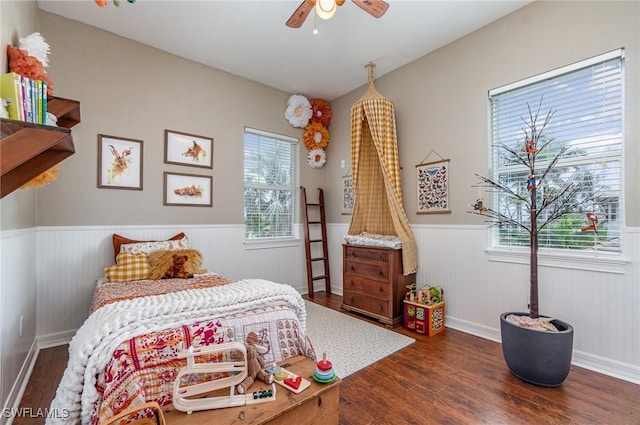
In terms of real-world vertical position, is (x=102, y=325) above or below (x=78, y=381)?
above

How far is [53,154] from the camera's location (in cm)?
132

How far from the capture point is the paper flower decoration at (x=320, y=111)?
4.48 meters

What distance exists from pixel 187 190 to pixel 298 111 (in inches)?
75.9

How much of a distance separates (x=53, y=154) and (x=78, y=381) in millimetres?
981

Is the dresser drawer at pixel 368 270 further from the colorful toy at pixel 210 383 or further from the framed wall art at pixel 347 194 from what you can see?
the colorful toy at pixel 210 383

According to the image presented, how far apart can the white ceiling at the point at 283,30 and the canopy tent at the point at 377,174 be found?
0.49 meters

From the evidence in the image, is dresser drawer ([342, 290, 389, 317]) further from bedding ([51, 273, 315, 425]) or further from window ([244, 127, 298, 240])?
bedding ([51, 273, 315, 425])

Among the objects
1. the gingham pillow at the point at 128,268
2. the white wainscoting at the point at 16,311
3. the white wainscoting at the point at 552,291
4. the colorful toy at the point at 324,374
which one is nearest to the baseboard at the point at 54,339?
the white wainscoting at the point at 16,311

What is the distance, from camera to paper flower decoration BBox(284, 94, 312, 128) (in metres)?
4.29

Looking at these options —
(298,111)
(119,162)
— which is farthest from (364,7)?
(119,162)

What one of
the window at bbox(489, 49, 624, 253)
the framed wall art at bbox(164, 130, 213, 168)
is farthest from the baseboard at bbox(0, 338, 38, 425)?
the window at bbox(489, 49, 624, 253)

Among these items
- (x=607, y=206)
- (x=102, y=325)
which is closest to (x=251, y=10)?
(x=102, y=325)

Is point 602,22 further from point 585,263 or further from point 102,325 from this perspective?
point 102,325

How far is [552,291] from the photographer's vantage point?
2.46m
